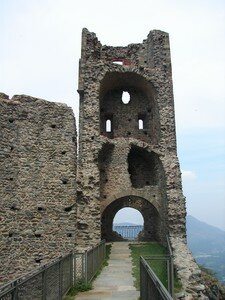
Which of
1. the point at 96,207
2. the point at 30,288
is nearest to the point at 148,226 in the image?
the point at 96,207

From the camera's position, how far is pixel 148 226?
908 inches

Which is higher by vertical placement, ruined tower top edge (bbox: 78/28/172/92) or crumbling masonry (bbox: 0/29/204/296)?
ruined tower top edge (bbox: 78/28/172/92)

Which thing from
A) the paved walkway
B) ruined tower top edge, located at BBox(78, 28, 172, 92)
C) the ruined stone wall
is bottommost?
the paved walkway

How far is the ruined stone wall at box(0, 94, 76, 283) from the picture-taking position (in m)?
13.6

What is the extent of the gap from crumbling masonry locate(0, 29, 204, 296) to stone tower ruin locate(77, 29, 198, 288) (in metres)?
0.06

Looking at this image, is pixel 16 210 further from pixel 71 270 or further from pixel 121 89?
pixel 121 89

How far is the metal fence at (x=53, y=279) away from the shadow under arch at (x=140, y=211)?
11.3 m

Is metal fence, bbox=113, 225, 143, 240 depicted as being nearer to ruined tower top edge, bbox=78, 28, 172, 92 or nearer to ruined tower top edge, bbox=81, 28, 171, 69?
ruined tower top edge, bbox=78, 28, 172, 92

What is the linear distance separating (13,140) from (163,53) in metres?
12.1

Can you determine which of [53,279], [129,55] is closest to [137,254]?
[53,279]

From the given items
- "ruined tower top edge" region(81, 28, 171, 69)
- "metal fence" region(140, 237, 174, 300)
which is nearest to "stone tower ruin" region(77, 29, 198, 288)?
"ruined tower top edge" region(81, 28, 171, 69)

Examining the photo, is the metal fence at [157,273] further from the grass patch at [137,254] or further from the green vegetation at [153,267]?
the grass patch at [137,254]

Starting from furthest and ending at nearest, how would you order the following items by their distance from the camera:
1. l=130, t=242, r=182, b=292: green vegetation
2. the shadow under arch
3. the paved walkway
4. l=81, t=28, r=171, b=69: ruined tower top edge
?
the shadow under arch, l=81, t=28, r=171, b=69: ruined tower top edge, l=130, t=242, r=182, b=292: green vegetation, the paved walkway

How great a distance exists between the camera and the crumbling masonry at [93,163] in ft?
45.7
